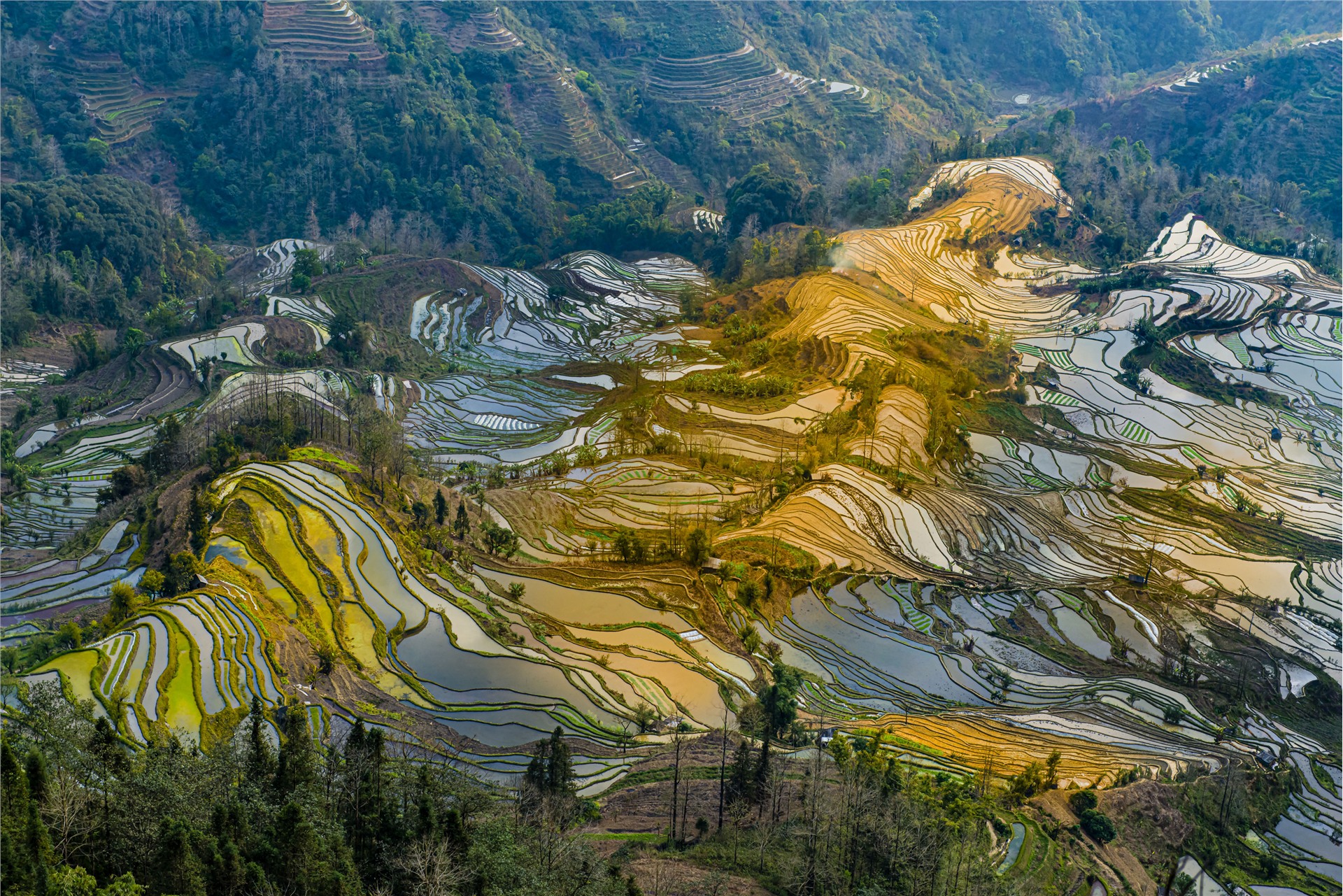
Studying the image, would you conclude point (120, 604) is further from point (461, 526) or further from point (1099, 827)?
point (1099, 827)

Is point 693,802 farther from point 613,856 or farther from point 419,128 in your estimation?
point 419,128

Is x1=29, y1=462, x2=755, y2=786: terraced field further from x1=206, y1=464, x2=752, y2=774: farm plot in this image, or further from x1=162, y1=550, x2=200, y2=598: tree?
x1=162, y1=550, x2=200, y2=598: tree

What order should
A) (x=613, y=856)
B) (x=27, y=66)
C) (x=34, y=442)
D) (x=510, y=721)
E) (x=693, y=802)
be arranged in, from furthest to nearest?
(x=27, y=66)
(x=34, y=442)
(x=510, y=721)
(x=693, y=802)
(x=613, y=856)

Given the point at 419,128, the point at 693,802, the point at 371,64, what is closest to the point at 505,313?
the point at 419,128

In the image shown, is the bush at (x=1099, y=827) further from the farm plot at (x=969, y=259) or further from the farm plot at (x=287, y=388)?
the farm plot at (x=969, y=259)

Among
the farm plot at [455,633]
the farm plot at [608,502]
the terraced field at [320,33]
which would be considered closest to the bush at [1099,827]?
the farm plot at [455,633]

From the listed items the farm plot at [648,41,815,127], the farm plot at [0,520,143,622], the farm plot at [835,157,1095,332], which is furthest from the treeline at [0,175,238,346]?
the farm plot at [648,41,815,127]

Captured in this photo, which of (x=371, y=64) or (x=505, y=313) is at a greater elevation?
(x=371, y=64)
